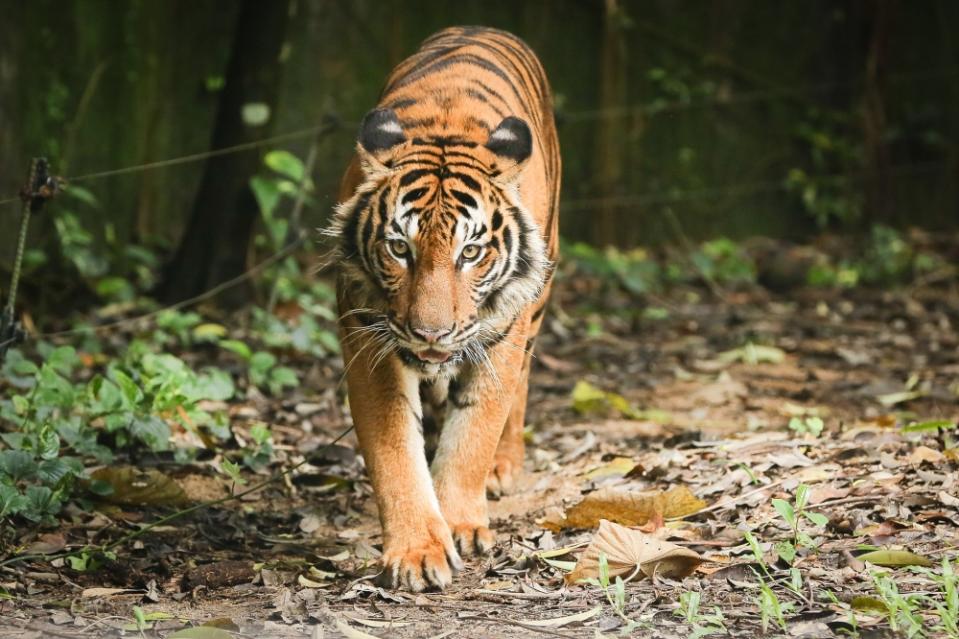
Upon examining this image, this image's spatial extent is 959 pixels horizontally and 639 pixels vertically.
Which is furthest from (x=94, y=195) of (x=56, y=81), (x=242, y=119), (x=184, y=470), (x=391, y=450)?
(x=391, y=450)

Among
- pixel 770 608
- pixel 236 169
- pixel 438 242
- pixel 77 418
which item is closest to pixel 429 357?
pixel 438 242

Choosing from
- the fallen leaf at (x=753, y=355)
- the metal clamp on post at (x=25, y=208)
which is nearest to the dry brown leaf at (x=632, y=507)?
the metal clamp on post at (x=25, y=208)

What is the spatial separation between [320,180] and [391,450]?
5.22 meters

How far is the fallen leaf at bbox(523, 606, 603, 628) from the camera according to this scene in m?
2.94

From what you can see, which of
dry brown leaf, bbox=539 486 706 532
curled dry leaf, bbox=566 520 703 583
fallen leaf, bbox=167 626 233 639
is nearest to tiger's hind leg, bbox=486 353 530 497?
dry brown leaf, bbox=539 486 706 532

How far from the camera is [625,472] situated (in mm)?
4305

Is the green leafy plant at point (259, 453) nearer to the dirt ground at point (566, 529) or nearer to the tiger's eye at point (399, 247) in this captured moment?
the dirt ground at point (566, 529)

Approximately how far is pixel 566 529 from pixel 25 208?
78.9 inches

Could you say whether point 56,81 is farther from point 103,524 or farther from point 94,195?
point 103,524

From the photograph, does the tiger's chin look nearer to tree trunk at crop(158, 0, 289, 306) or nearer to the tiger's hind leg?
the tiger's hind leg

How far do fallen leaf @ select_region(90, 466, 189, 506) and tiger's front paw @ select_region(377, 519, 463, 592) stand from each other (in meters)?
0.95

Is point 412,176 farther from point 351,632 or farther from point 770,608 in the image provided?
point 770,608

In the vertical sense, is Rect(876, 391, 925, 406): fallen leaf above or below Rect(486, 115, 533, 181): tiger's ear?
below

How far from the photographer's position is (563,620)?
117 inches
